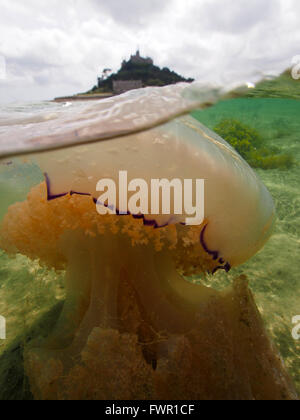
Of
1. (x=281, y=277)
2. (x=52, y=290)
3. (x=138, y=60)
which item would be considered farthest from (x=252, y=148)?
(x=138, y=60)

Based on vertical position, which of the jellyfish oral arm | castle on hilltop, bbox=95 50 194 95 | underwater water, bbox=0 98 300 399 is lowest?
underwater water, bbox=0 98 300 399

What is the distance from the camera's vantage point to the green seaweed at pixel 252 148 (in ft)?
18.4

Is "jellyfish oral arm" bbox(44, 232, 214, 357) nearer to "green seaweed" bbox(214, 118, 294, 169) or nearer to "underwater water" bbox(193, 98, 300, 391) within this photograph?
"underwater water" bbox(193, 98, 300, 391)

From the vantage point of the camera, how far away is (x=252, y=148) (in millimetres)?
6426

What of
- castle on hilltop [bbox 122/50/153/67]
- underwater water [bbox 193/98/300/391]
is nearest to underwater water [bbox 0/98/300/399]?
underwater water [bbox 193/98/300/391]

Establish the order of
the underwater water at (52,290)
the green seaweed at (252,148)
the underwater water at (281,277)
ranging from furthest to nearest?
the green seaweed at (252,148)
the underwater water at (281,277)
the underwater water at (52,290)

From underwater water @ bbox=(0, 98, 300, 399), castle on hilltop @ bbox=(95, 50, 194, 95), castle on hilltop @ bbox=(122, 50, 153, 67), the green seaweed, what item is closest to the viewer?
underwater water @ bbox=(0, 98, 300, 399)

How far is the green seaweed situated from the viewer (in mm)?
5613

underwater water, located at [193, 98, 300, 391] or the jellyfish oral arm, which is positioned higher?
the jellyfish oral arm

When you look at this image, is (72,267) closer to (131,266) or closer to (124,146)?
(131,266)

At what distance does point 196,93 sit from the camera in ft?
4.71

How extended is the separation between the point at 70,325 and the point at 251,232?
124 centimetres

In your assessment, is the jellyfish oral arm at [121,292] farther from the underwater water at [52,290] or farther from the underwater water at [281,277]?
the underwater water at [281,277]

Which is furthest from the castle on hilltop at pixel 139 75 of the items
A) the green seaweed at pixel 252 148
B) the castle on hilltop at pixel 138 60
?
the green seaweed at pixel 252 148
